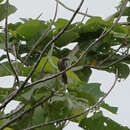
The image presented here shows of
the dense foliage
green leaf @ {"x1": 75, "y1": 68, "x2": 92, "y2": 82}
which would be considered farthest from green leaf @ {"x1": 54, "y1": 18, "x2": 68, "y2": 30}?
green leaf @ {"x1": 75, "y1": 68, "x2": 92, "y2": 82}

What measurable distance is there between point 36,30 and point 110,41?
0.24 meters

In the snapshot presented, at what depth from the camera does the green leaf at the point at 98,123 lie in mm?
1080

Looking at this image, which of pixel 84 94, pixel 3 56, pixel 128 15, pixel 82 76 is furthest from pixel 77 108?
pixel 128 15

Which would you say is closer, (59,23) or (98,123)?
(98,123)

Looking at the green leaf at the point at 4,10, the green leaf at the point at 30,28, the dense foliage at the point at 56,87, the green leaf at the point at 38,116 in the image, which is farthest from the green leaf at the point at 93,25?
the green leaf at the point at 38,116

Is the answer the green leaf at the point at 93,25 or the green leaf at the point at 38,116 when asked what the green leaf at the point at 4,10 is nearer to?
the green leaf at the point at 93,25

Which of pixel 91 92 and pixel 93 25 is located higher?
pixel 93 25

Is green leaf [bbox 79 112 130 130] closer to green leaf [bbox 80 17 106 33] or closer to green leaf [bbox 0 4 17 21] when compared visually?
green leaf [bbox 80 17 106 33]

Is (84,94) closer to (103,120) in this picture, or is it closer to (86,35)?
(103,120)

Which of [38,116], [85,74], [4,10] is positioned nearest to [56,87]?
[38,116]

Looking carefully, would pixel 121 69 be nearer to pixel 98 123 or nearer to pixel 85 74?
pixel 85 74

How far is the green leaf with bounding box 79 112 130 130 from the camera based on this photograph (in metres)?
1.08

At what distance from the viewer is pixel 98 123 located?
3.58 feet

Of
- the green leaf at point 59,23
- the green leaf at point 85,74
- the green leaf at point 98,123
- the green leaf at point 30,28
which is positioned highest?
the green leaf at point 59,23
